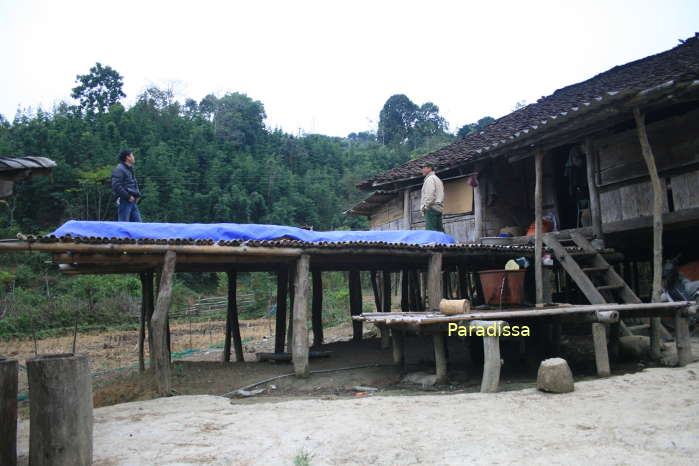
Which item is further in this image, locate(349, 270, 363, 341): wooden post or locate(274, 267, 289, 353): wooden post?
locate(349, 270, 363, 341): wooden post

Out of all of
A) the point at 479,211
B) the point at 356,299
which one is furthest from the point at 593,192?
the point at 356,299

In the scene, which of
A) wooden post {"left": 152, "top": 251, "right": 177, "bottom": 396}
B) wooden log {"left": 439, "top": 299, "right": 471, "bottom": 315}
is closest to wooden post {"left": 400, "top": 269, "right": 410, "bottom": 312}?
wooden log {"left": 439, "top": 299, "right": 471, "bottom": 315}

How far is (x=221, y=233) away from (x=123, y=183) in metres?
1.90

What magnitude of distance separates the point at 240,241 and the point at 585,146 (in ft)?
23.7

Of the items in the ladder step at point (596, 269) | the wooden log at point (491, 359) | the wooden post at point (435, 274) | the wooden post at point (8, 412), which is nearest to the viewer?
the wooden post at point (8, 412)

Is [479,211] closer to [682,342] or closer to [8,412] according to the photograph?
[682,342]

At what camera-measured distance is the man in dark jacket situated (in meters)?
8.49

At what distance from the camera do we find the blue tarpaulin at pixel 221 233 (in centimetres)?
721

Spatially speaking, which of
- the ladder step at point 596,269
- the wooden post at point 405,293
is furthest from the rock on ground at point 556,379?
the wooden post at point 405,293

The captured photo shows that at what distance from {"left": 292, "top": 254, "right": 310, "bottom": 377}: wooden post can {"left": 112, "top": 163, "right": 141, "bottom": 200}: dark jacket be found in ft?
9.94

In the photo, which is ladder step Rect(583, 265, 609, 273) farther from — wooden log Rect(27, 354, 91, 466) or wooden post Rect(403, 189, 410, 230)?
wooden log Rect(27, 354, 91, 466)

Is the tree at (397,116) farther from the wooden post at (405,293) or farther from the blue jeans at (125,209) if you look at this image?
the blue jeans at (125,209)

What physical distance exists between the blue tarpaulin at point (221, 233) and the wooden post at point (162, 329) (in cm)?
47

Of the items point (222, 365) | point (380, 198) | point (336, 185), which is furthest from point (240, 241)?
point (336, 185)
